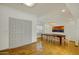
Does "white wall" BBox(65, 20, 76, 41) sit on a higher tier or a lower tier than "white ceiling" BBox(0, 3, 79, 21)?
lower

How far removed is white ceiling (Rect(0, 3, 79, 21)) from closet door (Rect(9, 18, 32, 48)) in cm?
24

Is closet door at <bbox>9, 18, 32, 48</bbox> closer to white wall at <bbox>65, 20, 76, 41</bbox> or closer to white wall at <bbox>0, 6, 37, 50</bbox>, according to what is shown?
white wall at <bbox>0, 6, 37, 50</bbox>

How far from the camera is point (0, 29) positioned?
1.87 meters

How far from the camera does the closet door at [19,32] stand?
1.90 meters

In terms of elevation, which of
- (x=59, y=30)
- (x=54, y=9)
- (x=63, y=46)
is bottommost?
→ (x=63, y=46)

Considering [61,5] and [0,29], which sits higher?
[61,5]

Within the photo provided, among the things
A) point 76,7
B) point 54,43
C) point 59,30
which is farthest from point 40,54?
point 76,7

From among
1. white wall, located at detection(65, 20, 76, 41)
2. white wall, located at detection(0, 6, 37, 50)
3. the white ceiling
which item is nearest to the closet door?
white wall, located at detection(0, 6, 37, 50)

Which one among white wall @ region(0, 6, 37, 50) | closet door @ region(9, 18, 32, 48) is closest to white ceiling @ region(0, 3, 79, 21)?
white wall @ region(0, 6, 37, 50)

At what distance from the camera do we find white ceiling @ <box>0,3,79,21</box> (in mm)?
1904

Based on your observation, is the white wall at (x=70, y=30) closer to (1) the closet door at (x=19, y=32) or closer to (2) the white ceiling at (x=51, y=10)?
(2) the white ceiling at (x=51, y=10)

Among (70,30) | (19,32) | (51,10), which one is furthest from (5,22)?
(70,30)

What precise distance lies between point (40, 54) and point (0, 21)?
0.96 m

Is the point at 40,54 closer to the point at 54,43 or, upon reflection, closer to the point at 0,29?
the point at 54,43
